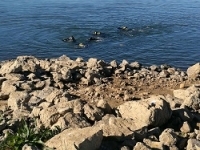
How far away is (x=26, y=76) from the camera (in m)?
17.1

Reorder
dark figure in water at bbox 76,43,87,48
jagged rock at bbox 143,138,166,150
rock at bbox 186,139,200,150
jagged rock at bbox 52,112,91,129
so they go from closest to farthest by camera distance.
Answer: jagged rock at bbox 143,138,166,150 → rock at bbox 186,139,200,150 → jagged rock at bbox 52,112,91,129 → dark figure in water at bbox 76,43,87,48

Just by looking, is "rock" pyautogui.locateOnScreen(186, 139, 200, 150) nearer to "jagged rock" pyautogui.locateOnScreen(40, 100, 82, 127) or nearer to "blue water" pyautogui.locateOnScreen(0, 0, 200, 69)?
"jagged rock" pyautogui.locateOnScreen(40, 100, 82, 127)

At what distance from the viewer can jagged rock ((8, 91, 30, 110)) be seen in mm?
13391

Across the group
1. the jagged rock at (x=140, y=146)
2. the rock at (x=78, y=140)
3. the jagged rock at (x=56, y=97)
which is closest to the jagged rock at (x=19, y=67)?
the jagged rock at (x=56, y=97)

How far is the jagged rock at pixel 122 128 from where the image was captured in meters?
9.98

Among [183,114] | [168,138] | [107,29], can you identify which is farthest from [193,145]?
[107,29]

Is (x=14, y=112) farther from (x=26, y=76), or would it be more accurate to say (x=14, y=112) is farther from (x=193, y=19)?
(x=193, y=19)

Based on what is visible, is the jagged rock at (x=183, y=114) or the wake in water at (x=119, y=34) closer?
the jagged rock at (x=183, y=114)

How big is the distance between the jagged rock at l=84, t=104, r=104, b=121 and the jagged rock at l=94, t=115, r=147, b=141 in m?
0.51

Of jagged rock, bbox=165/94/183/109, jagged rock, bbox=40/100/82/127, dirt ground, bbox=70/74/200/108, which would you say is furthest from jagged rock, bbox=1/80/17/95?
jagged rock, bbox=165/94/183/109

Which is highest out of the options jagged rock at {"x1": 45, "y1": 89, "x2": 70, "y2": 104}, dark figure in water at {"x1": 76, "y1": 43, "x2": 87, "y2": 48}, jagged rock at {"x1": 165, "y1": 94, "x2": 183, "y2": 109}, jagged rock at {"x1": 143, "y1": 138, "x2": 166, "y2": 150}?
jagged rock at {"x1": 143, "y1": 138, "x2": 166, "y2": 150}

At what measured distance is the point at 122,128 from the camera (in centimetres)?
1028

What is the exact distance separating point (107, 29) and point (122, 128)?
23262mm

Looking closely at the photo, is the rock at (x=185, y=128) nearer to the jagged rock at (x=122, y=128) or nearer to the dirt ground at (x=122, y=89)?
the jagged rock at (x=122, y=128)
